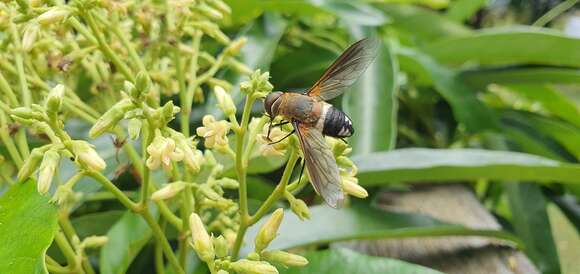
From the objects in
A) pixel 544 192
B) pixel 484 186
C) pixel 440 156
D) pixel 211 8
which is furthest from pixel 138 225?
pixel 484 186

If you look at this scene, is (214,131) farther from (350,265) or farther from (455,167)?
(455,167)

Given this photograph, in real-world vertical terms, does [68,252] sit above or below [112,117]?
below

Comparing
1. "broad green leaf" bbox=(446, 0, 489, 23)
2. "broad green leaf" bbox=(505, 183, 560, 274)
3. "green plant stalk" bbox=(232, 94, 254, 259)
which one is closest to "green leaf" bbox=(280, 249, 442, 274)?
"green plant stalk" bbox=(232, 94, 254, 259)

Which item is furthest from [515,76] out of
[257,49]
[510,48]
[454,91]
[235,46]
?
[235,46]

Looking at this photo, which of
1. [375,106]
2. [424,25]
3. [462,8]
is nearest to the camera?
[375,106]

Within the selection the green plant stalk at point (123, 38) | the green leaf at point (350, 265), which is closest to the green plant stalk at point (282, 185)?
the green leaf at point (350, 265)

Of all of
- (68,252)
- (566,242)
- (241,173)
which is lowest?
(566,242)

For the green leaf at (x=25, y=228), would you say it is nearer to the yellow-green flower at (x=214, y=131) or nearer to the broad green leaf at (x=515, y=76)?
the yellow-green flower at (x=214, y=131)
